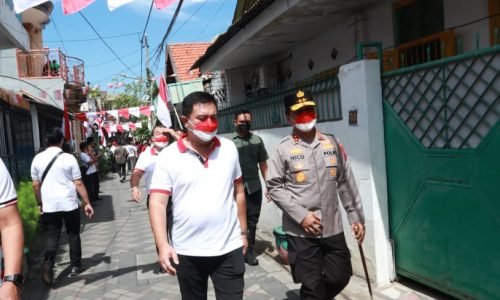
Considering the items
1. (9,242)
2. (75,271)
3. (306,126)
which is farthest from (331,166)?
(75,271)

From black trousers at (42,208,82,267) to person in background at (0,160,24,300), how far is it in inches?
138

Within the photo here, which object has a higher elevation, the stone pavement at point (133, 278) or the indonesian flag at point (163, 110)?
the indonesian flag at point (163, 110)

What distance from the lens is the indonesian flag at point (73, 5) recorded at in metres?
4.97

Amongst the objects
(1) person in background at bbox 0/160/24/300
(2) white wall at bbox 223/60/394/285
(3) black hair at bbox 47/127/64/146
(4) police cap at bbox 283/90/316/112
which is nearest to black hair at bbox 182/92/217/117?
(4) police cap at bbox 283/90/316/112

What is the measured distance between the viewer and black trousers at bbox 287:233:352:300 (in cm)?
341

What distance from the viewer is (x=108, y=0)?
203 inches

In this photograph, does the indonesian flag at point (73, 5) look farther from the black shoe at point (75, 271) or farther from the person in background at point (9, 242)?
the black shoe at point (75, 271)

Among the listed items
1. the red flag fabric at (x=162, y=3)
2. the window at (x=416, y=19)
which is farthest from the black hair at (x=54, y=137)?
the window at (x=416, y=19)

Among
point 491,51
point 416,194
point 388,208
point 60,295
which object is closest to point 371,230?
A: point 388,208

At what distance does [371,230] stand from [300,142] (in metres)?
1.50

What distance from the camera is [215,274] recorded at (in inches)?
121

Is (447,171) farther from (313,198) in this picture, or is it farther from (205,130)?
(205,130)

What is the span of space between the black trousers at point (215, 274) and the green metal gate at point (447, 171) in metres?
1.78

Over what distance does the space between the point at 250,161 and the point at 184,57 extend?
1314 centimetres
